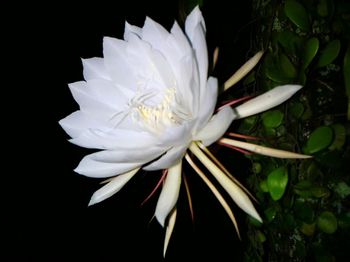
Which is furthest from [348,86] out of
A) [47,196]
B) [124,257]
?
[47,196]

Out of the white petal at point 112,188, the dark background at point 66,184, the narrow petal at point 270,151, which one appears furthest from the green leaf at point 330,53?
the dark background at point 66,184

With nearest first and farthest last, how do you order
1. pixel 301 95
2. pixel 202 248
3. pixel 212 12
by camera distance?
pixel 301 95, pixel 212 12, pixel 202 248

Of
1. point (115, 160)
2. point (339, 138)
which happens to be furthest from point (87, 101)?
point (339, 138)

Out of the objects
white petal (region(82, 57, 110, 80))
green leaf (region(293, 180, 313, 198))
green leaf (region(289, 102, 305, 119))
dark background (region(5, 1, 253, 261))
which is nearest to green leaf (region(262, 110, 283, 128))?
green leaf (region(289, 102, 305, 119))

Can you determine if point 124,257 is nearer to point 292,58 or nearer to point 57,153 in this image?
point 57,153

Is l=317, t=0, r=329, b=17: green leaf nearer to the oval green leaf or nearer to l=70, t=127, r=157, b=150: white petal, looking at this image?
the oval green leaf

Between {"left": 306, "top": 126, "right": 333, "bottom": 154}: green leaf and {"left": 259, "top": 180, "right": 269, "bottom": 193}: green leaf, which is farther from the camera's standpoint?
{"left": 259, "top": 180, "right": 269, "bottom": 193}: green leaf
